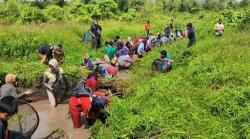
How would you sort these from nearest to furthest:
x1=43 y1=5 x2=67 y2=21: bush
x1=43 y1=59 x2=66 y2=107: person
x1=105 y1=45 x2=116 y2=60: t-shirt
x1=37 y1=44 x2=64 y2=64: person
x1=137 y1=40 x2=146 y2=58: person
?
x1=43 y1=59 x2=66 y2=107: person < x1=37 y1=44 x2=64 y2=64: person < x1=105 y1=45 x2=116 y2=60: t-shirt < x1=137 y1=40 x2=146 y2=58: person < x1=43 y1=5 x2=67 y2=21: bush

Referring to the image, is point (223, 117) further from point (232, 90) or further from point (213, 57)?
point (213, 57)

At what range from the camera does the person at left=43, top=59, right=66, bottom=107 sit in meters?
13.8

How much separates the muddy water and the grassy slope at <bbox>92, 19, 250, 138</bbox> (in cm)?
63

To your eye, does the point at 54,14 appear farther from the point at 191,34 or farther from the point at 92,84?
the point at 92,84

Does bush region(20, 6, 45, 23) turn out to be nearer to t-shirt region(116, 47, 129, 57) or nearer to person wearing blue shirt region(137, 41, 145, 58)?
person wearing blue shirt region(137, 41, 145, 58)

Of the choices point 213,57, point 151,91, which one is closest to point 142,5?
point 213,57

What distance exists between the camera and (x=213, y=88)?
12203 millimetres

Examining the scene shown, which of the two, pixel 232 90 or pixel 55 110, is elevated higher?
pixel 232 90

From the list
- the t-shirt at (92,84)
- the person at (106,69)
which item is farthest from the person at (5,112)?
the person at (106,69)

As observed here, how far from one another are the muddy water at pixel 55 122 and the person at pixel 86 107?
0.32m

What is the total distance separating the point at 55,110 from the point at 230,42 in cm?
801

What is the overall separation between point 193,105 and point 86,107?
274 centimetres

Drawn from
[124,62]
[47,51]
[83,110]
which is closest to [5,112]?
[83,110]

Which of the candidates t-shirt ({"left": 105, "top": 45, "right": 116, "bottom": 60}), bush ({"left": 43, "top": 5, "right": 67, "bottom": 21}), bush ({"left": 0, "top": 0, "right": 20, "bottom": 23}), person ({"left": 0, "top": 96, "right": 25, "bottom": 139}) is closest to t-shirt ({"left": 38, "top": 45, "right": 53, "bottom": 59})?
t-shirt ({"left": 105, "top": 45, "right": 116, "bottom": 60})
